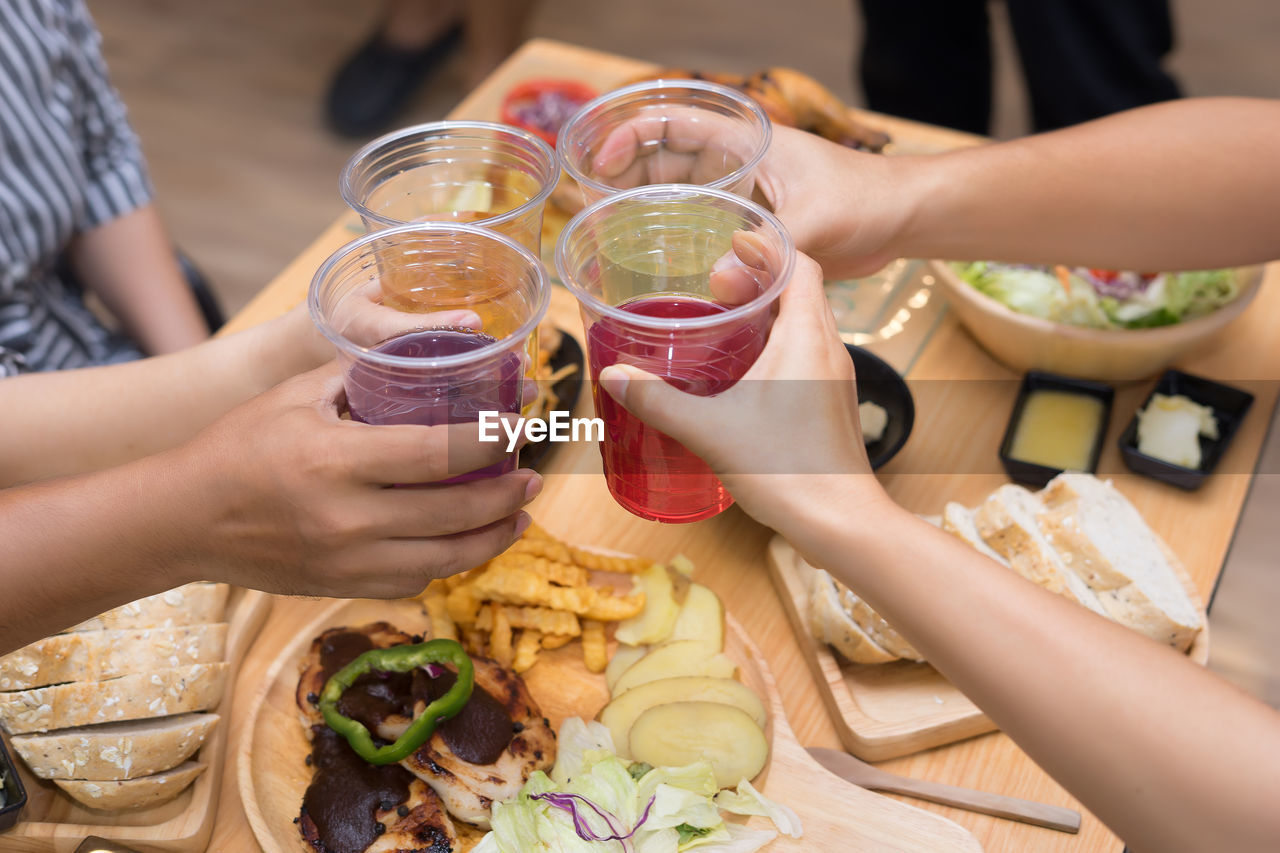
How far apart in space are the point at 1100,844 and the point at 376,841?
97cm

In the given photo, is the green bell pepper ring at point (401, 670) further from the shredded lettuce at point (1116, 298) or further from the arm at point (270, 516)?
the shredded lettuce at point (1116, 298)

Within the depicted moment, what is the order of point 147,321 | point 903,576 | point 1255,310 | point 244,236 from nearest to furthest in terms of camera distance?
point 903,576, point 1255,310, point 147,321, point 244,236

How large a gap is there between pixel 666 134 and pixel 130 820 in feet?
4.16

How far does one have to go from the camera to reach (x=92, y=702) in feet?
4.68

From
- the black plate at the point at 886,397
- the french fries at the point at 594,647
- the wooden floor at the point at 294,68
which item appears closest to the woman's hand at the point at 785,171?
the black plate at the point at 886,397

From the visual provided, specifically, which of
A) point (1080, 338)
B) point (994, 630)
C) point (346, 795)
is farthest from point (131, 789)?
point (1080, 338)

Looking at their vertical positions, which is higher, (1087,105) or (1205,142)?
(1205,142)

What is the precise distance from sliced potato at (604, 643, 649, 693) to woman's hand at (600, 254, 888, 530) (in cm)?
57

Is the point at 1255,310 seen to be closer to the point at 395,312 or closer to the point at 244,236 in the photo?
the point at 395,312

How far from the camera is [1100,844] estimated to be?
1.42 meters

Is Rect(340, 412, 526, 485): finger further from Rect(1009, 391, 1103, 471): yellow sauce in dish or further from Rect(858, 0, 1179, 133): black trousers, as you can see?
Rect(858, 0, 1179, 133): black trousers

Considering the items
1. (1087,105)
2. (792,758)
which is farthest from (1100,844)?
(1087,105)

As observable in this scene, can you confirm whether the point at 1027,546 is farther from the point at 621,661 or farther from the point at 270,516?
the point at 270,516

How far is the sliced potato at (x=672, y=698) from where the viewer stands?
1.52m
